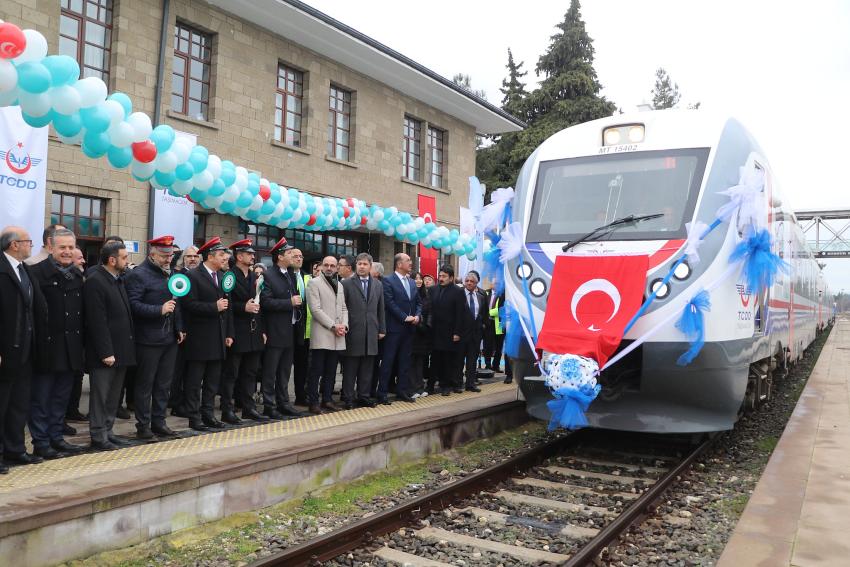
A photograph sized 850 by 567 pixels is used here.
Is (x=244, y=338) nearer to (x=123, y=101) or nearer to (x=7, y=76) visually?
(x=123, y=101)

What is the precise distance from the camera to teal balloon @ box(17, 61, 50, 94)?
17.6 ft

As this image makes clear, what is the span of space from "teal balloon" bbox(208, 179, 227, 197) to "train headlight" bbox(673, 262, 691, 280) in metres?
5.01

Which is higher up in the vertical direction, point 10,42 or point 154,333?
point 10,42

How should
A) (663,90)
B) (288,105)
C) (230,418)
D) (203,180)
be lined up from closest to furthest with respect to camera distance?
1. (230,418)
2. (203,180)
3. (288,105)
4. (663,90)

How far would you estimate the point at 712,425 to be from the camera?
20.9 ft

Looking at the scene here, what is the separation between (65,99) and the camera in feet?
19.0

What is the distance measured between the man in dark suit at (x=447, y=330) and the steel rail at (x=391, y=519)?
9.05ft

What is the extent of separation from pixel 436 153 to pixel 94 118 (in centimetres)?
1449

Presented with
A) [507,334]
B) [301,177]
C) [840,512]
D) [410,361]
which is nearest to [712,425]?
[840,512]

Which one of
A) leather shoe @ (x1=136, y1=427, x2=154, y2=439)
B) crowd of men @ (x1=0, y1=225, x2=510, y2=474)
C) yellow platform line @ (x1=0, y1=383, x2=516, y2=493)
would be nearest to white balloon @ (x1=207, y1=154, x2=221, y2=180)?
Answer: crowd of men @ (x1=0, y1=225, x2=510, y2=474)

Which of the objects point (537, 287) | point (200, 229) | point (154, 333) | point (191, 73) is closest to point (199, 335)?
point (154, 333)

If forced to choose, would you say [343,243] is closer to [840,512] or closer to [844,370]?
[844,370]

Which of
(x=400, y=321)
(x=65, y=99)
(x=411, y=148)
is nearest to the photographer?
(x=65, y=99)

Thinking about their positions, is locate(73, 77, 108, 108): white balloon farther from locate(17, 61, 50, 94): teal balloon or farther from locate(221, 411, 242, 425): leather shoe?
locate(221, 411, 242, 425): leather shoe
